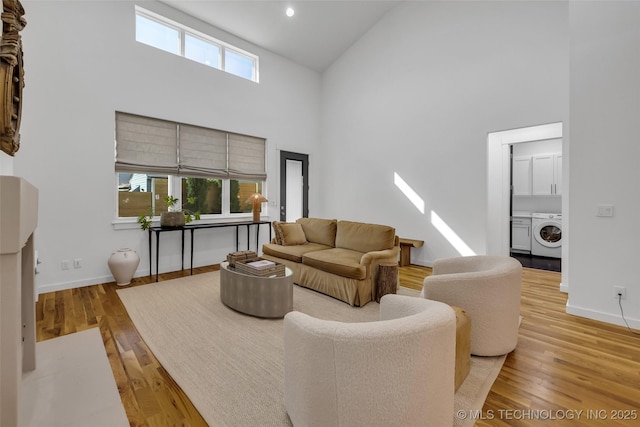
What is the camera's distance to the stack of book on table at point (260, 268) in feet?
9.15

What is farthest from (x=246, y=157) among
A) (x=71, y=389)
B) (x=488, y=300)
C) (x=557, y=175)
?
(x=557, y=175)

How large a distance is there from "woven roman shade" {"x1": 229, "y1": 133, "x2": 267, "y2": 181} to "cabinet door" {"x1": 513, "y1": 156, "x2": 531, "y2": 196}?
5.27 m

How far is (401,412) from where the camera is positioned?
3.75 feet

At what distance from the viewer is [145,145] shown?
4254 millimetres

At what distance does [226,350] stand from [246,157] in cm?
399

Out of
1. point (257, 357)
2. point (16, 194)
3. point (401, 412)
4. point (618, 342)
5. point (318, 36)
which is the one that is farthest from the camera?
point (318, 36)

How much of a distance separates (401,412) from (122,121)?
480 cm

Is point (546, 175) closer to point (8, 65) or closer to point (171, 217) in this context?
point (171, 217)

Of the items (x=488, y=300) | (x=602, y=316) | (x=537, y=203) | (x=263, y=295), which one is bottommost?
(x=602, y=316)

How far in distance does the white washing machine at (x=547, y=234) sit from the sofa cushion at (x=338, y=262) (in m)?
4.26

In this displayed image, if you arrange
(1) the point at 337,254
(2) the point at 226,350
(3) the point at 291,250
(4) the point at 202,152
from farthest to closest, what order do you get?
1. (4) the point at 202,152
2. (3) the point at 291,250
3. (1) the point at 337,254
4. (2) the point at 226,350

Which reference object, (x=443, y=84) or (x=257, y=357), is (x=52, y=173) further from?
(x=443, y=84)

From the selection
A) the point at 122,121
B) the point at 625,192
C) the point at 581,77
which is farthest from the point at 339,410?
the point at 122,121

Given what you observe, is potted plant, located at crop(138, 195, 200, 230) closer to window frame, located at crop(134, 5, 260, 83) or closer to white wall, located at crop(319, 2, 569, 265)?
window frame, located at crop(134, 5, 260, 83)
